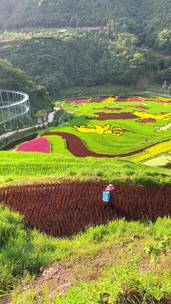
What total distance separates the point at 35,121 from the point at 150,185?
48.2 m

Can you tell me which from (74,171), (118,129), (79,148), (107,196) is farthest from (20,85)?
(107,196)

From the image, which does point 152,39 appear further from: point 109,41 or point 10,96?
point 10,96

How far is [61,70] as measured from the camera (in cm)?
9681

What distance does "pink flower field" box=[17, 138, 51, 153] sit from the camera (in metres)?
41.1

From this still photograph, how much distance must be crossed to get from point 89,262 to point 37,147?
3380cm

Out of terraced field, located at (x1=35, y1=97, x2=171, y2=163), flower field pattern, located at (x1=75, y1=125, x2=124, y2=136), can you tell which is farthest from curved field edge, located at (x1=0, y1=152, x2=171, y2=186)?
flower field pattern, located at (x1=75, y1=125, x2=124, y2=136)

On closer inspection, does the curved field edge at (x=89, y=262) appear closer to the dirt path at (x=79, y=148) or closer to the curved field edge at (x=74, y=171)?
the curved field edge at (x=74, y=171)

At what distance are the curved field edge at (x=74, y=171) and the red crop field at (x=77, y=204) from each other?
23.8 inches

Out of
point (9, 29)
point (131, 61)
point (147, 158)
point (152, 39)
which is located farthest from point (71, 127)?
point (9, 29)

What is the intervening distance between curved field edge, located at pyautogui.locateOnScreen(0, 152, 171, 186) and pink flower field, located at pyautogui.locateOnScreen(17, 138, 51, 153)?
1453 cm

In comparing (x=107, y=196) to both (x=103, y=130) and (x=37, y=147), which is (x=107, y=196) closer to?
(x=37, y=147)

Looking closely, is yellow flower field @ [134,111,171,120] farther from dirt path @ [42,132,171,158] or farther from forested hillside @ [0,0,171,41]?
forested hillside @ [0,0,171,41]

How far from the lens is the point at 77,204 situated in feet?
43.4

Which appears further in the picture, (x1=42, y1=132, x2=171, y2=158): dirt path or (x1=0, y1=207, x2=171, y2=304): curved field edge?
(x1=42, y1=132, x2=171, y2=158): dirt path
